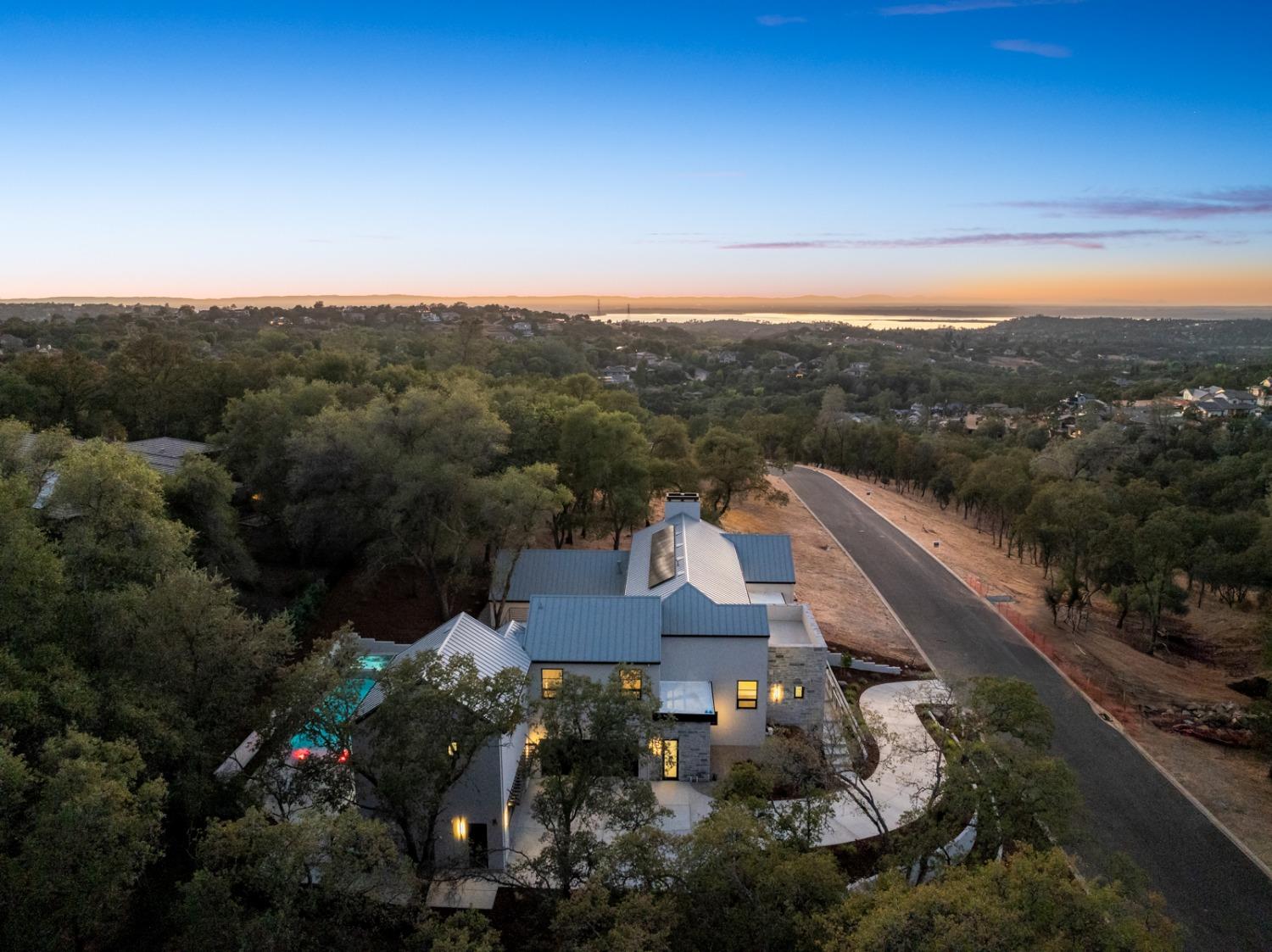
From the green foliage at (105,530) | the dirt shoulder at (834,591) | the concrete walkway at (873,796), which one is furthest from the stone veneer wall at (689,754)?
the green foliage at (105,530)

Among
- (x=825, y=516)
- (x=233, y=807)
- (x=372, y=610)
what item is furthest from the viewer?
(x=825, y=516)

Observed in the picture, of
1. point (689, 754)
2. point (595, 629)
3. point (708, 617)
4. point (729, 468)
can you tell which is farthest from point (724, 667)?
point (729, 468)

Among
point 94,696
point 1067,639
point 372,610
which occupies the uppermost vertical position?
point 94,696

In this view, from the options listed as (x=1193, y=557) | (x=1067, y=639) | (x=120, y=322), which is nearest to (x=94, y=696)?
(x=1067, y=639)

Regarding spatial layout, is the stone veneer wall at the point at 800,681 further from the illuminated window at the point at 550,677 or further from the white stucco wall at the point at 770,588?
the illuminated window at the point at 550,677

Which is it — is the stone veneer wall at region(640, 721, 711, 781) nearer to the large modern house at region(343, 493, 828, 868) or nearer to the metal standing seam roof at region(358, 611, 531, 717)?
the large modern house at region(343, 493, 828, 868)

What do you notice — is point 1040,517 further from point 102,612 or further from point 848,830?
point 102,612

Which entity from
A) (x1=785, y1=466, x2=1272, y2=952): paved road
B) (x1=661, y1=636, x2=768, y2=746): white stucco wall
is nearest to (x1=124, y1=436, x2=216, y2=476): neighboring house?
(x1=661, y1=636, x2=768, y2=746): white stucco wall
